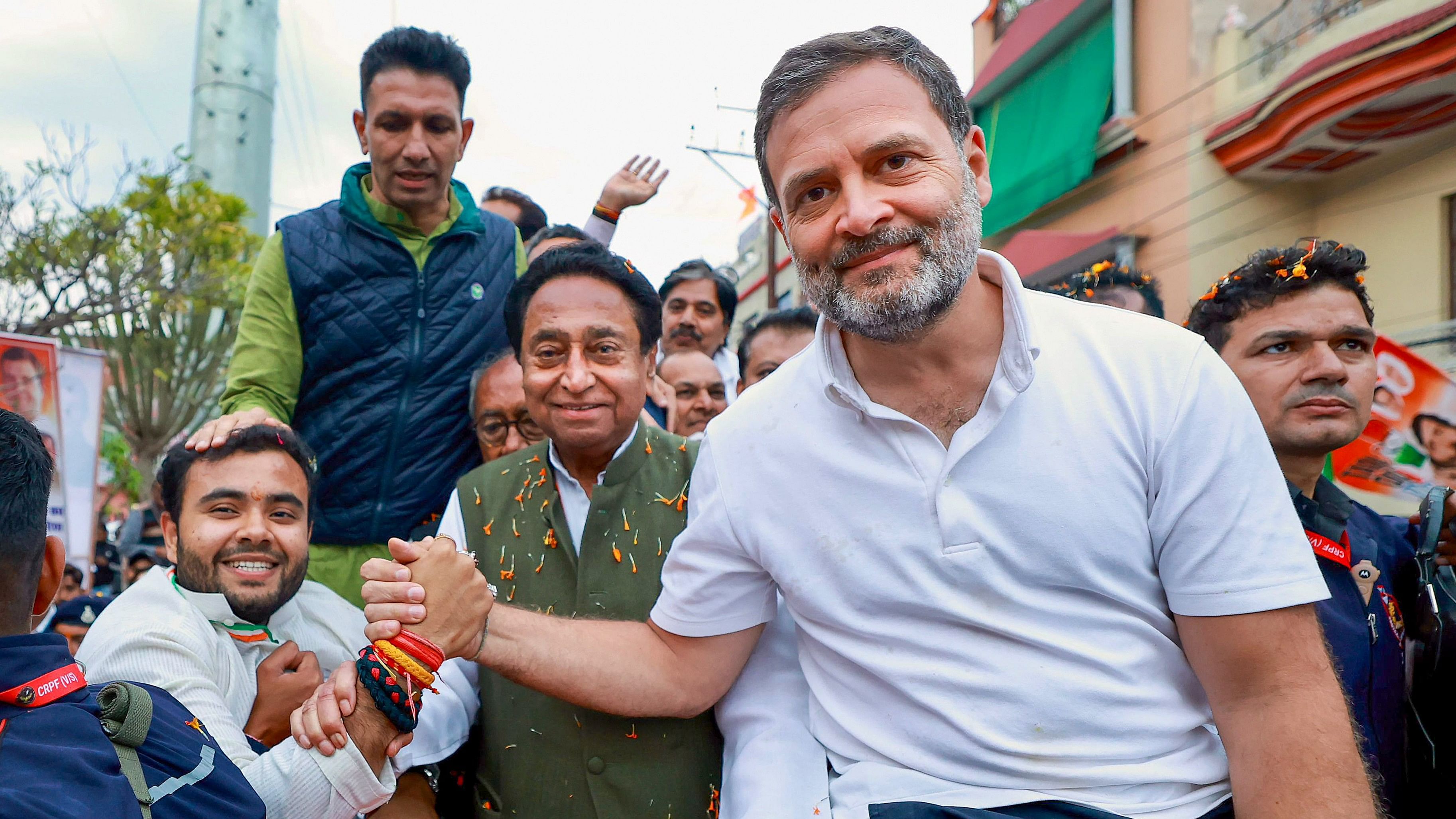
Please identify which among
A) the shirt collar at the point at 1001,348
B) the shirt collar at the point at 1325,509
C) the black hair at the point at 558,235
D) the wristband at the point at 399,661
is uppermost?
the black hair at the point at 558,235

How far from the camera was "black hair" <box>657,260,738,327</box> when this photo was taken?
19.1 feet

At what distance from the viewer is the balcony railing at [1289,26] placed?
954 centimetres

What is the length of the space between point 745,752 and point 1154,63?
1217 cm

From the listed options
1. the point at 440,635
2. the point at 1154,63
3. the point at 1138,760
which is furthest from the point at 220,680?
the point at 1154,63

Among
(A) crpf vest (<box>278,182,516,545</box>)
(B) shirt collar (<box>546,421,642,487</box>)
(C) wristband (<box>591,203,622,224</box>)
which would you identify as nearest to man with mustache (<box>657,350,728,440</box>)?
(C) wristband (<box>591,203,622,224</box>)

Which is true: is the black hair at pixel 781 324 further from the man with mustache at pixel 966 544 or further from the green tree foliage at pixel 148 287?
the green tree foliage at pixel 148 287

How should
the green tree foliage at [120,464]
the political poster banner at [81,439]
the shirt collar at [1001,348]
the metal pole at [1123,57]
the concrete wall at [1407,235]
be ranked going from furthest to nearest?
1. the green tree foliage at [120,464]
2. the metal pole at [1123,57]
3. the concrete wall at [1407,235]
4. the political poster banner at [81,439]
5. the shirt collar at [1001,348]

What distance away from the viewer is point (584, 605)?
8.41 feet

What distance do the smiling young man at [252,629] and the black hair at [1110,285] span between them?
304 cm

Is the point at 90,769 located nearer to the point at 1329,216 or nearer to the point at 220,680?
the point at 220,680

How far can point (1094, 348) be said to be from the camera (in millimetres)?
2031

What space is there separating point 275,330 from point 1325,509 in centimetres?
333

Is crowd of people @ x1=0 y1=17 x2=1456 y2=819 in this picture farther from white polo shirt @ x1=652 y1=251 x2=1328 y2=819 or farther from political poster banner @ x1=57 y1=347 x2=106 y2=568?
political poster banner @ x1=57 y1=347 x2=106 y2=568

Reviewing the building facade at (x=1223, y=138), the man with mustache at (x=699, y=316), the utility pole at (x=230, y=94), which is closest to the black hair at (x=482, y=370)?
the man with mustache at (x=699, y=316)
